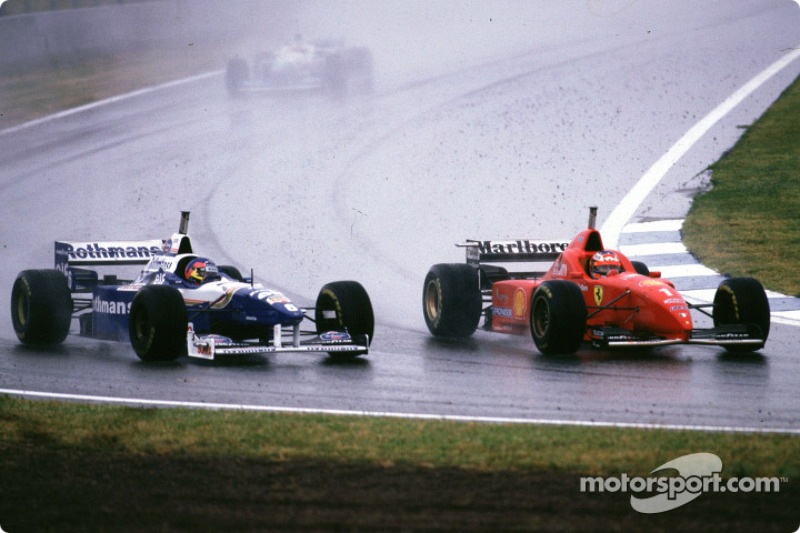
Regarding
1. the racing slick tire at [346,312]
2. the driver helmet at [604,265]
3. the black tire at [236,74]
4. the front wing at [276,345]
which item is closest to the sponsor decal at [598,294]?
the driver helmet at [604,265]

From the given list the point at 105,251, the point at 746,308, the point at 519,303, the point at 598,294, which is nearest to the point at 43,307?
the point at 105,251

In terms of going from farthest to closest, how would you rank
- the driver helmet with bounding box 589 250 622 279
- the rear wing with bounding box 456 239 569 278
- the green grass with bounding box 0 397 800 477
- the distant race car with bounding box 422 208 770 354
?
the rear wing with bounding box 456 239 569 278
the driver helmet with bounding box 589 250 622 279
the distant race car with bounding box 422 208 770 354
the green grass with bounding box 0 397 800 477

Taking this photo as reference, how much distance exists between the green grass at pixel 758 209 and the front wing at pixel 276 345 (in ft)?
27.6

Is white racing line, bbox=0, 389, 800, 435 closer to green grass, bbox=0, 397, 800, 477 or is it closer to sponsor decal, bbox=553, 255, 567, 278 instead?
green grass, bbox=0, 397, 800, 477

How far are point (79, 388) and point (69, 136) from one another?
2105 cm

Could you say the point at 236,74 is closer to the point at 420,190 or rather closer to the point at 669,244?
the point at 420,190

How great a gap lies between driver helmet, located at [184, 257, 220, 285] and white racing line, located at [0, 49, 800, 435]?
3.31 m

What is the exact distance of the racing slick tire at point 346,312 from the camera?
13359 millimetres

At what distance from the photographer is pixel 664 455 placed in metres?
7.72

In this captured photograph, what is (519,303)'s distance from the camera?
1505cm

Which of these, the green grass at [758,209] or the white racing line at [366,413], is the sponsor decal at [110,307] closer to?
the white racing line at [366,413]

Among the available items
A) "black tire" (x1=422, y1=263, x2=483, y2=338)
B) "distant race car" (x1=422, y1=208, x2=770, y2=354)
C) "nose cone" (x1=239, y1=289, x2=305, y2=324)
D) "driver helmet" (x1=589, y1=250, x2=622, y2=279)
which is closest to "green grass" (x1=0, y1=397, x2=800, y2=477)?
"nose cone" (x1=239, y1=289, x2=305, y2=324)

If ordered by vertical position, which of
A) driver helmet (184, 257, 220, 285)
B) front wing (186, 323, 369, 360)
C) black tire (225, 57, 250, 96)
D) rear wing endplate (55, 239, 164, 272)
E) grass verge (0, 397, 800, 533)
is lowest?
grass verge (0, 397, 800, 533)

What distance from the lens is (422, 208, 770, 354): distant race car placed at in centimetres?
1290
